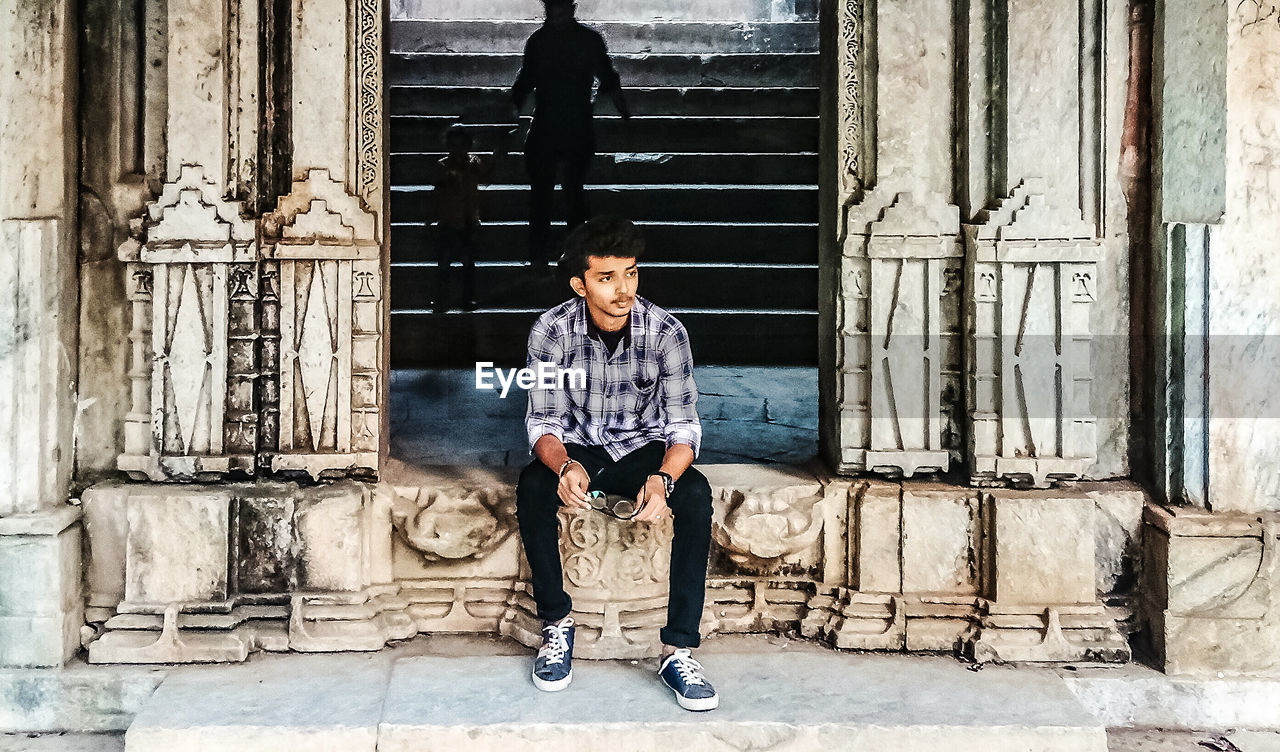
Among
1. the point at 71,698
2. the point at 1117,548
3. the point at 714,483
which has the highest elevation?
the point at 714,483

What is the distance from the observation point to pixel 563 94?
7250 mm

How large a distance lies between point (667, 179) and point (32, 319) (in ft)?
21.0

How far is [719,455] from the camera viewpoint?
16.6 feet

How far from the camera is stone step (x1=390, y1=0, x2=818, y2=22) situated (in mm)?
13836

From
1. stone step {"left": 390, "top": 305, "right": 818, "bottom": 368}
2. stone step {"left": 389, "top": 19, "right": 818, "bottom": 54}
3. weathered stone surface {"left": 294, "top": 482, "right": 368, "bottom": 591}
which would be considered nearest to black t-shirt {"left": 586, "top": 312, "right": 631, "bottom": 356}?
weathered stone surface {"left": 294, "top": 482, "right": 368, "bottom": 591}

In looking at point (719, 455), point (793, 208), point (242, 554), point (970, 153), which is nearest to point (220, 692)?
point (242, 554)

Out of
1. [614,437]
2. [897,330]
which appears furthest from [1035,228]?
[614,437]

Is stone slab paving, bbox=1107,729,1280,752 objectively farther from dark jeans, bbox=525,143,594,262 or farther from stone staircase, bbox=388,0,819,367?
dark jeans, bbox=525,143,594,262

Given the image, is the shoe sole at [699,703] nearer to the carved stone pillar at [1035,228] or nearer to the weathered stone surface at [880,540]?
the weathered stone surface at [880,540]

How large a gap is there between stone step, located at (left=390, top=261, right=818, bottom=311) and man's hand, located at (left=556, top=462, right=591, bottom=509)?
4.60m

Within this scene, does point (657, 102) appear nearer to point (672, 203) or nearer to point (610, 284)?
point (672, 203)

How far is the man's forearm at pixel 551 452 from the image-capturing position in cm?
376

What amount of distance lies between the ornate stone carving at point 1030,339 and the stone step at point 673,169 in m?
5.60

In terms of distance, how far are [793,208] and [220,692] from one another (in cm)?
663
